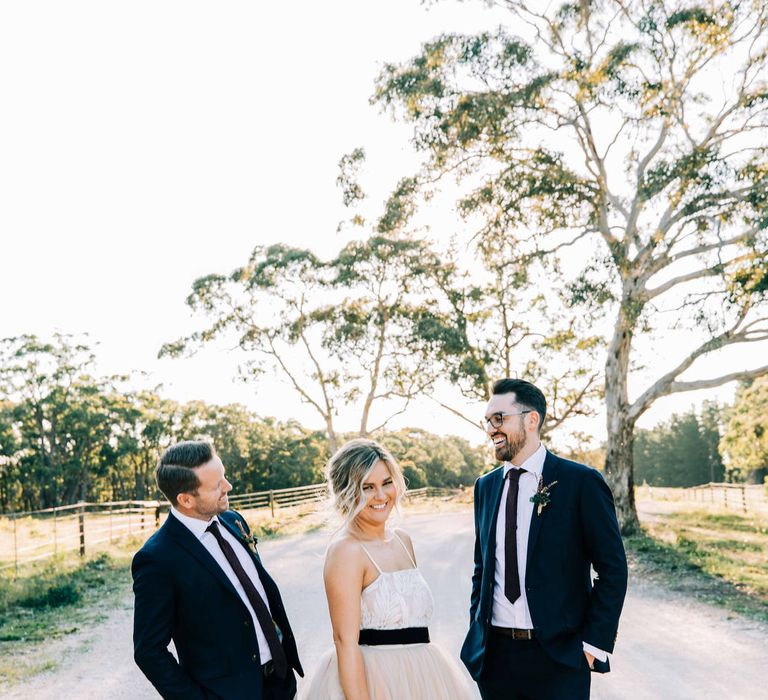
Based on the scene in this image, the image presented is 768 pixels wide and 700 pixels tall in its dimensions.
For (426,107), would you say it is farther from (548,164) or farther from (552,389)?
(552,389)

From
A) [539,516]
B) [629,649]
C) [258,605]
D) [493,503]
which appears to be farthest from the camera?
[629,649]

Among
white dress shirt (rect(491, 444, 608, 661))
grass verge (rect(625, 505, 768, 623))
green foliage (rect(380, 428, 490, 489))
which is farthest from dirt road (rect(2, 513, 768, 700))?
green foliage (rect(380, 428, 490, 489))

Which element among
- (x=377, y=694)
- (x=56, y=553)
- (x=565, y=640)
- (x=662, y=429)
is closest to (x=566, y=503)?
(x=565, y=640)

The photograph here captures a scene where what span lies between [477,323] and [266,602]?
20122mm

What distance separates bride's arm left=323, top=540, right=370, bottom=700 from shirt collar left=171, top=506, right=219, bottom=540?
1.66ft

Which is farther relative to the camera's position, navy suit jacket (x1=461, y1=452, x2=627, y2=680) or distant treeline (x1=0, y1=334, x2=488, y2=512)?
distant treeline (x1=0, y1=334, x2=488, y2=512)

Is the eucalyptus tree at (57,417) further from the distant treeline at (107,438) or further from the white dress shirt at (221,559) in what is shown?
the white dress shirt at (221,559)

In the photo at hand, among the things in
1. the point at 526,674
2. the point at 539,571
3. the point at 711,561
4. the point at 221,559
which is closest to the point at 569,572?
the point at 539,571

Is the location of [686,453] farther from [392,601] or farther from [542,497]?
[392,601]

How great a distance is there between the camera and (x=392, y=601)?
3193mm

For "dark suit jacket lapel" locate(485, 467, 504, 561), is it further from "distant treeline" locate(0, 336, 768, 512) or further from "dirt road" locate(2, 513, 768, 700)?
"distant treeline" locate(0, 336, 768, 512)

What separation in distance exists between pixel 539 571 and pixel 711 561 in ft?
34.7

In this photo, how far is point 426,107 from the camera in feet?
52.5

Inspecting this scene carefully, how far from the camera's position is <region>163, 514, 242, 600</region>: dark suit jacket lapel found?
9.99 feet
